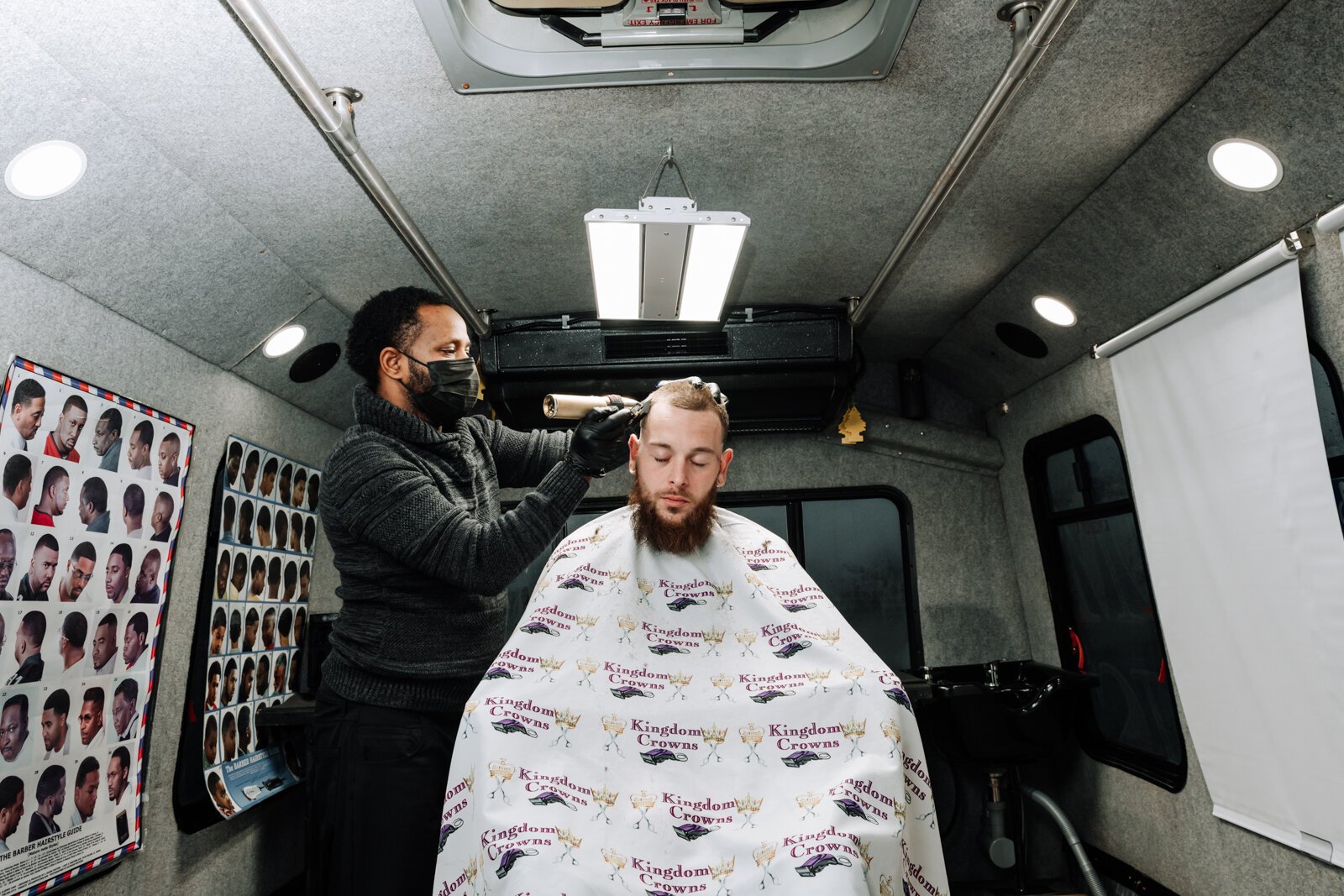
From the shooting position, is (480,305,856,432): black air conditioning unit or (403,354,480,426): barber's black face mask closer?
(403,354,480,426): barber's black face mask

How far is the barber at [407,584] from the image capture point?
157cm

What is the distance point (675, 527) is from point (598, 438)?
A: 0.31 metres

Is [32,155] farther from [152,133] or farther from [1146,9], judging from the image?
[1146,9]

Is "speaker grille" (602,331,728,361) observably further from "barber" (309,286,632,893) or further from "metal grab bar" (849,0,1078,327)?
"barber" (309,286,632,893)

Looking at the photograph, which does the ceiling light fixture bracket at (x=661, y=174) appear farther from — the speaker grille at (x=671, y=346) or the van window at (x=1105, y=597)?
the van window at (x=1105, y=597)

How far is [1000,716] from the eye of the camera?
3.49 meters

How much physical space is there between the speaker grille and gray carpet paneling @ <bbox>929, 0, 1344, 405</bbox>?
125 centimetres

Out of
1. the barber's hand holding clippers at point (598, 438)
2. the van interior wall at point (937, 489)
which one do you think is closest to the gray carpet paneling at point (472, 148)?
the barber's hand holding clippers at point (598, 438)

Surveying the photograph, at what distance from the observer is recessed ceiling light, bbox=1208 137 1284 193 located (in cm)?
206

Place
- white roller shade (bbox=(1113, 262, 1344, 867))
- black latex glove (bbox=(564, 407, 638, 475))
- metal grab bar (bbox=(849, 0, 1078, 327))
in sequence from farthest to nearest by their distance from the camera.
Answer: white roller shade (bbox=(1113, 262, 1344, 867)) → black latex glove (bbox=(564, 407, 638, 475)) → metal grab bar (bbox=(849, 0, 1078, 327))

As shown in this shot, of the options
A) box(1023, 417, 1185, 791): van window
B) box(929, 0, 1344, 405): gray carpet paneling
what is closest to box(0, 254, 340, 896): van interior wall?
box(929, 0, 1344, 405): gray carpet paneling

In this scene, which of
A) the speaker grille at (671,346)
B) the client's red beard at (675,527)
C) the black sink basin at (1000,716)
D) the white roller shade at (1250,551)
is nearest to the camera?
the client's red beard at (675,527)

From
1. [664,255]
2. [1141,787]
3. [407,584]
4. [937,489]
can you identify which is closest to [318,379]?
[664,255]

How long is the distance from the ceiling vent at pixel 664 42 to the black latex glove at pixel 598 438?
2.98 ft
